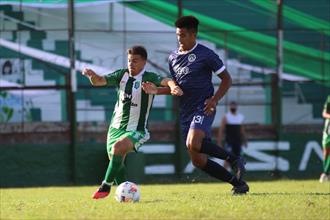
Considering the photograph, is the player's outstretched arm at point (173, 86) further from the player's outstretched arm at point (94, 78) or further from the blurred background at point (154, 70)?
the blurred background at point (154, 70)

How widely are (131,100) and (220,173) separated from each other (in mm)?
1556

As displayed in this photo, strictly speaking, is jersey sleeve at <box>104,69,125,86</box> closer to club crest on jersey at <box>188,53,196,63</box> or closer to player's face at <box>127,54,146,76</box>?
player's face at <box>127,54,146,76</box>

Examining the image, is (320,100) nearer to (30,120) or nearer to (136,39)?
(136,39)

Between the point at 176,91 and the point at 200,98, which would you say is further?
the point at 200,98

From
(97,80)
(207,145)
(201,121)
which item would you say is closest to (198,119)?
(201,121)

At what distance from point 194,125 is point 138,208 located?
197 cm

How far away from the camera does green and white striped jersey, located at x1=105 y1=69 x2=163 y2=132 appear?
35.3ft

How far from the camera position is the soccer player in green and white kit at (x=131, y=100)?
10.6 m

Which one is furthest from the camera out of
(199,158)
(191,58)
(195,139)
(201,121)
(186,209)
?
(191,58)

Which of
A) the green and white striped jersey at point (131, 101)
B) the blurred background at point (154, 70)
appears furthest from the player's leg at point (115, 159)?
the blurred background at point (154, 70)

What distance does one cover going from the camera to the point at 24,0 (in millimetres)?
21266

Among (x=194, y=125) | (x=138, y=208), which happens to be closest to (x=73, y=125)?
(x=194, y=125)

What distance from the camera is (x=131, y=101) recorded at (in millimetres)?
10844

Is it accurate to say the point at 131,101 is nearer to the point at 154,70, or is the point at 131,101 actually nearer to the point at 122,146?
the point at 122,146
